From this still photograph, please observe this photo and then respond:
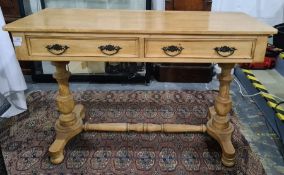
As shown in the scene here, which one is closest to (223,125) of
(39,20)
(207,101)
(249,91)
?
(207,101)

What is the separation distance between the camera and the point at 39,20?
1484 mm

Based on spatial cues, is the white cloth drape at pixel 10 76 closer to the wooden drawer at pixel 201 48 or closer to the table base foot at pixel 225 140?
the wooden drawer at pixel 201 48

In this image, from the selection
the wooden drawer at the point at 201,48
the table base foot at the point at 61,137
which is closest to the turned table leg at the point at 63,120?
the table base foot at the point at 61,137

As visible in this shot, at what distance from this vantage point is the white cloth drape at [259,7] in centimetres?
265

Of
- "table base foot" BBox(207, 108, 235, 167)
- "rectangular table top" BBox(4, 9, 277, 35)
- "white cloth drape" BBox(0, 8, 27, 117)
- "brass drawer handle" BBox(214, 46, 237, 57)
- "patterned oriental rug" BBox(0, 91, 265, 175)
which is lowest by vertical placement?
"patterned oriental rug" BBox(0, 91, 265, 175)

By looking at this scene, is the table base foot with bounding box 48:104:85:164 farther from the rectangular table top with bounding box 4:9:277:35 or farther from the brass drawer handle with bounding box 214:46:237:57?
the brass drawer handle with bounding box 214:46:237:57

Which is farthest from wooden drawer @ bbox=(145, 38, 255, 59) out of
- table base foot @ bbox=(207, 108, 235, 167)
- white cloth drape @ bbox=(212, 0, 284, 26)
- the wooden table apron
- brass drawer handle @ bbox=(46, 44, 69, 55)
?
white cloth drape @ bbox=(212, 0, 284, 26)

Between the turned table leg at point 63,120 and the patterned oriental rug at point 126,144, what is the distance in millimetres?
89

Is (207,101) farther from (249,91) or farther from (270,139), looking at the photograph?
(270,139)

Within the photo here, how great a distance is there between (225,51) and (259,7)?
164 centimetres

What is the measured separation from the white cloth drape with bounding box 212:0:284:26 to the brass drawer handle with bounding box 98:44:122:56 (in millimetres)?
1662

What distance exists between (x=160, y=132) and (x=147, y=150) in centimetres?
20

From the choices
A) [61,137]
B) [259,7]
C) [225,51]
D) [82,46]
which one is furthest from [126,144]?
[259,7]

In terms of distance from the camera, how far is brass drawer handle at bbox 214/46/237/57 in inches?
53.6
